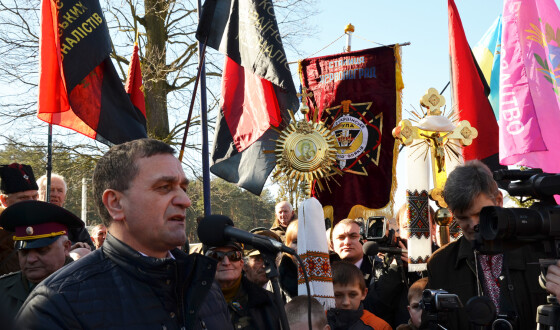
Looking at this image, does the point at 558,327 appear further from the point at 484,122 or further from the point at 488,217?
the point at 484,122

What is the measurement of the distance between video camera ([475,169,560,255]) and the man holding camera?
15.7 inches

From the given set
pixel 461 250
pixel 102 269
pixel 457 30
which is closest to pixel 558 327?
pixel 461 250

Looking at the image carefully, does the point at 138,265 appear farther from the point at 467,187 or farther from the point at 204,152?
the point at 204,152

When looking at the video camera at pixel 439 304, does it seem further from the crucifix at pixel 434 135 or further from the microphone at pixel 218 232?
the crucifix at pixel 434 135

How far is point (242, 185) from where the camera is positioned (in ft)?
23.8

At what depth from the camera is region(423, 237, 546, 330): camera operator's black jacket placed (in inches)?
117

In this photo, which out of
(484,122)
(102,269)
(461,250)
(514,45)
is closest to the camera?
(102,269)

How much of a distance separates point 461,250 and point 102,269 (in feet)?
6.01

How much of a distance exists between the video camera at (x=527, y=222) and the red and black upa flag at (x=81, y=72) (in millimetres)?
3965

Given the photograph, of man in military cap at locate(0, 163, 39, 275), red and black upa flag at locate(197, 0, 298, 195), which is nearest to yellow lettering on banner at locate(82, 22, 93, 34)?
red and black upa flag at locate(197, 0, 298, 195)

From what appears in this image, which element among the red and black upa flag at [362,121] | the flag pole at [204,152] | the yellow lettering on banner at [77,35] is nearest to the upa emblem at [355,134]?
the red and black upa flag at [362,121]

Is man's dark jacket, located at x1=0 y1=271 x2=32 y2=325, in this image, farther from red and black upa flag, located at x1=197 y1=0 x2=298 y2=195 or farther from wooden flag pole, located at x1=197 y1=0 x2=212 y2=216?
red and black upa flag, located at x1=197 y1=0 x2=298 y2=195

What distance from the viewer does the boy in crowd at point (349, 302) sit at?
422 cm

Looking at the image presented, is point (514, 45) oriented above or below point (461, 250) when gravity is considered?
above
